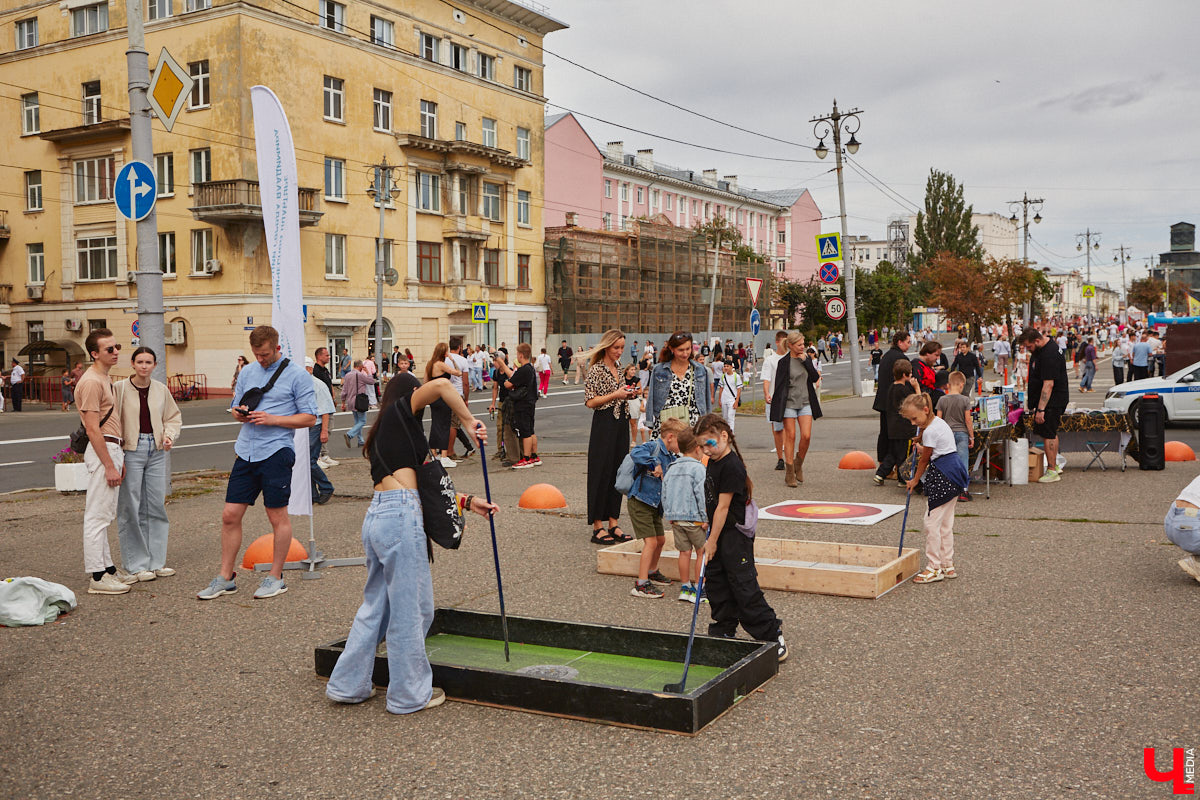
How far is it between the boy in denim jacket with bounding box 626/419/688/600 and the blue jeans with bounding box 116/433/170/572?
363cm

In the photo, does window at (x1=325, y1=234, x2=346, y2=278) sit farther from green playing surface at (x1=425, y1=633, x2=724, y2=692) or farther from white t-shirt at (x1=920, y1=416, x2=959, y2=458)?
green playing surface at (x1=425, y1=633, x2=724, y2=692)

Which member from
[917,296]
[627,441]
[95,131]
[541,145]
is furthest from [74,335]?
[917,296]

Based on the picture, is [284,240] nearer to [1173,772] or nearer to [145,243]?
[145,243]

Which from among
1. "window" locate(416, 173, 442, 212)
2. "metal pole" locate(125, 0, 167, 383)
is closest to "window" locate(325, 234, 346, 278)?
"window" locate(416, 173, 442, 212)

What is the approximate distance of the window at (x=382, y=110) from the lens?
44997 millimetres

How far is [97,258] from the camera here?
43.7m

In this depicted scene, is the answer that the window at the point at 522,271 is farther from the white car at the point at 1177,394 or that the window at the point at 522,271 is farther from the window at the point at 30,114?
the white car at the point at 1177,394

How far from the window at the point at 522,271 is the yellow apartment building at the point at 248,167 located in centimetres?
238

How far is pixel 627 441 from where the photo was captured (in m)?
9.16

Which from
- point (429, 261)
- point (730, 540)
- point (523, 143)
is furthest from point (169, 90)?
point (523, 143)

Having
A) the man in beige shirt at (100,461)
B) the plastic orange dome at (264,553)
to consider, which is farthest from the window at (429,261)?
the man in beige shirt at (100,461)

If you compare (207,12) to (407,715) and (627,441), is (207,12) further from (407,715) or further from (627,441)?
(407,715)

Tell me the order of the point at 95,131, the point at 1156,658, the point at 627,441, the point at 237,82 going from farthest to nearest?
the point at 95,131, the point at 237,82, the point at 627,441, the point at 1156,658

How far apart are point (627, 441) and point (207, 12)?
120 ft
